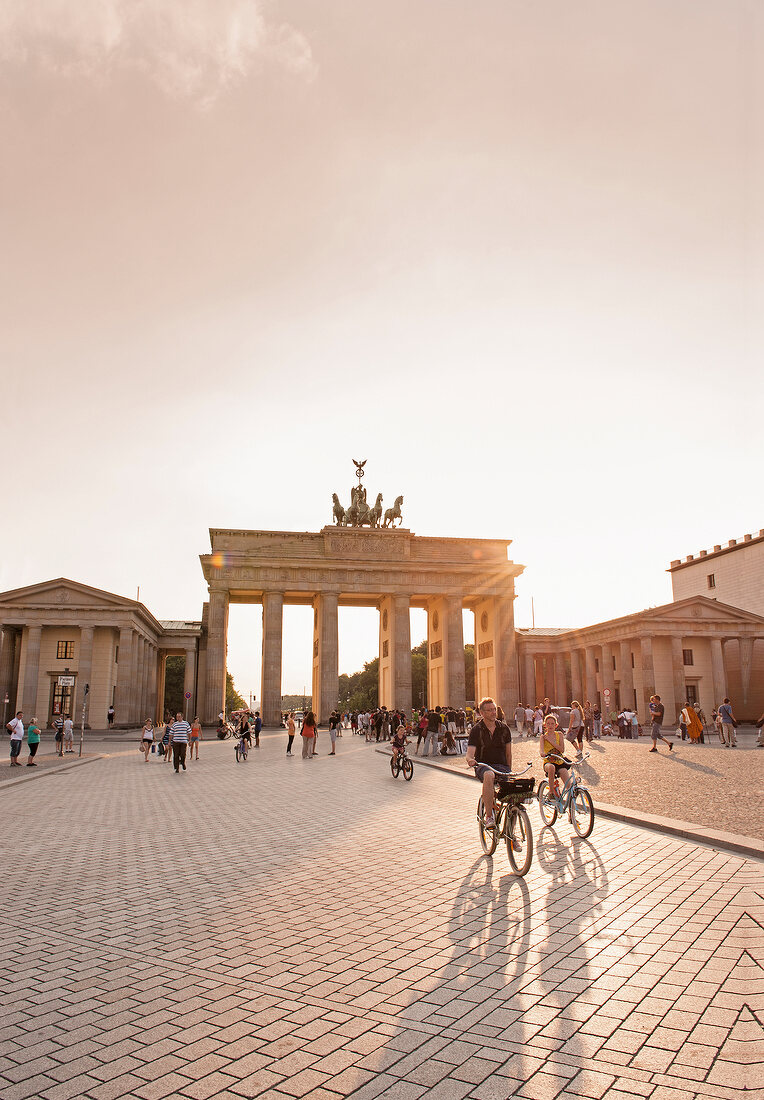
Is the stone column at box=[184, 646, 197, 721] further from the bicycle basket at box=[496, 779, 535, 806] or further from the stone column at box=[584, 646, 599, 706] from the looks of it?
the bicycle basket at box=[496, 779, 535, 806]

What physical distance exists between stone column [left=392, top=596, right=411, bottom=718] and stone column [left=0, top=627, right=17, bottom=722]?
88.8 feet

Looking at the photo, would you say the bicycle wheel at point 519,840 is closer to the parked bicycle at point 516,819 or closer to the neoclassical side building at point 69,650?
the parked bicycle at point 516,819

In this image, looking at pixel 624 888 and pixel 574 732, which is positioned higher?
pixel 574 732

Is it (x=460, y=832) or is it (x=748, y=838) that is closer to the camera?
(x=748, y=838)

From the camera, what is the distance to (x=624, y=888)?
777 cm

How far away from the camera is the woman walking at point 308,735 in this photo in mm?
29633

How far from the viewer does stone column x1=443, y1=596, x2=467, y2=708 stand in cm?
6344

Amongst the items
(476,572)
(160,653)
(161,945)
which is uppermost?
(476,572)

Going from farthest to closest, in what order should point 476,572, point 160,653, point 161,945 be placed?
point 160,653 < point 476,572 < point 161,945

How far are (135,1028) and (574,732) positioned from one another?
51.4 ft

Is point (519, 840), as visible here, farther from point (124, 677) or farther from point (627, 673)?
point (627, 673)

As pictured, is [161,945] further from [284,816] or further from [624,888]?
[284,816]

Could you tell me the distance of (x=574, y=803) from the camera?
434 inches

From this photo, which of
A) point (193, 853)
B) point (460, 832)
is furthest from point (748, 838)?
point (193, 853)
